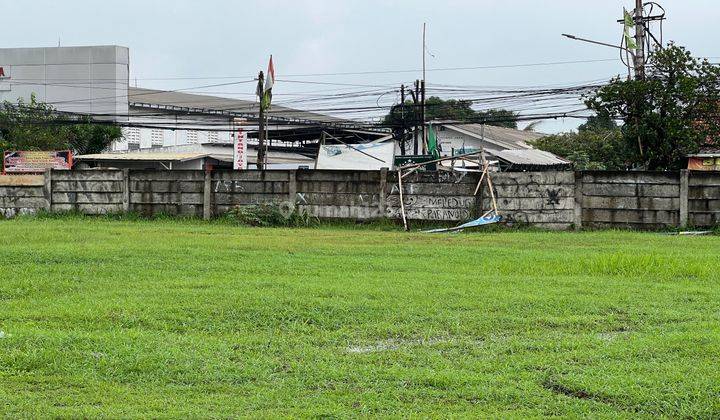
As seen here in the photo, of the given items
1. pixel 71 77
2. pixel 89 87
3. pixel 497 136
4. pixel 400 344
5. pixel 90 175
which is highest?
pixel 71 77

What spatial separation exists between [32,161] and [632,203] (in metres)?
20.3

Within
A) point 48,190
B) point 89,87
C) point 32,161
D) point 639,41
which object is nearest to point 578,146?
point 639,41

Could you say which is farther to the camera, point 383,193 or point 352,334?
point 383,193

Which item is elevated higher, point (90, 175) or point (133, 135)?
point (133, 135)

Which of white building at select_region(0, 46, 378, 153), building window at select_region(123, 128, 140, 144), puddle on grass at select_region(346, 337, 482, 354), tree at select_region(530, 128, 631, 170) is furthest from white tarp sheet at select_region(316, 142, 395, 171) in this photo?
building window at select_region(123, 128, 140, 144)

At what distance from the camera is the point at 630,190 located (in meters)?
20.2

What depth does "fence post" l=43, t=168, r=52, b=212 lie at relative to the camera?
2307 cm

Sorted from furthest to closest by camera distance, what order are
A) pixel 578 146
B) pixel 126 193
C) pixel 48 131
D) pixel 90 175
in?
pixel 578 146
pixel 48 131
pixel 90 175
pixel 126 193

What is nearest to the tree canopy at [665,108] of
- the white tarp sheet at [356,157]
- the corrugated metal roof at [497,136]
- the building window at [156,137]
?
the white tarp sheet at [356,157]

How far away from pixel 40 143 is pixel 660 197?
1353 inches

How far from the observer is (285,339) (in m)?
7.05

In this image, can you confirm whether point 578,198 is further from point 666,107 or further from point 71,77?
point 71,77

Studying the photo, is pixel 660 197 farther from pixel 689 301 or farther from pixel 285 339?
pixel 285 339

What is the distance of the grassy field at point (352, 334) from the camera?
5340 mm
